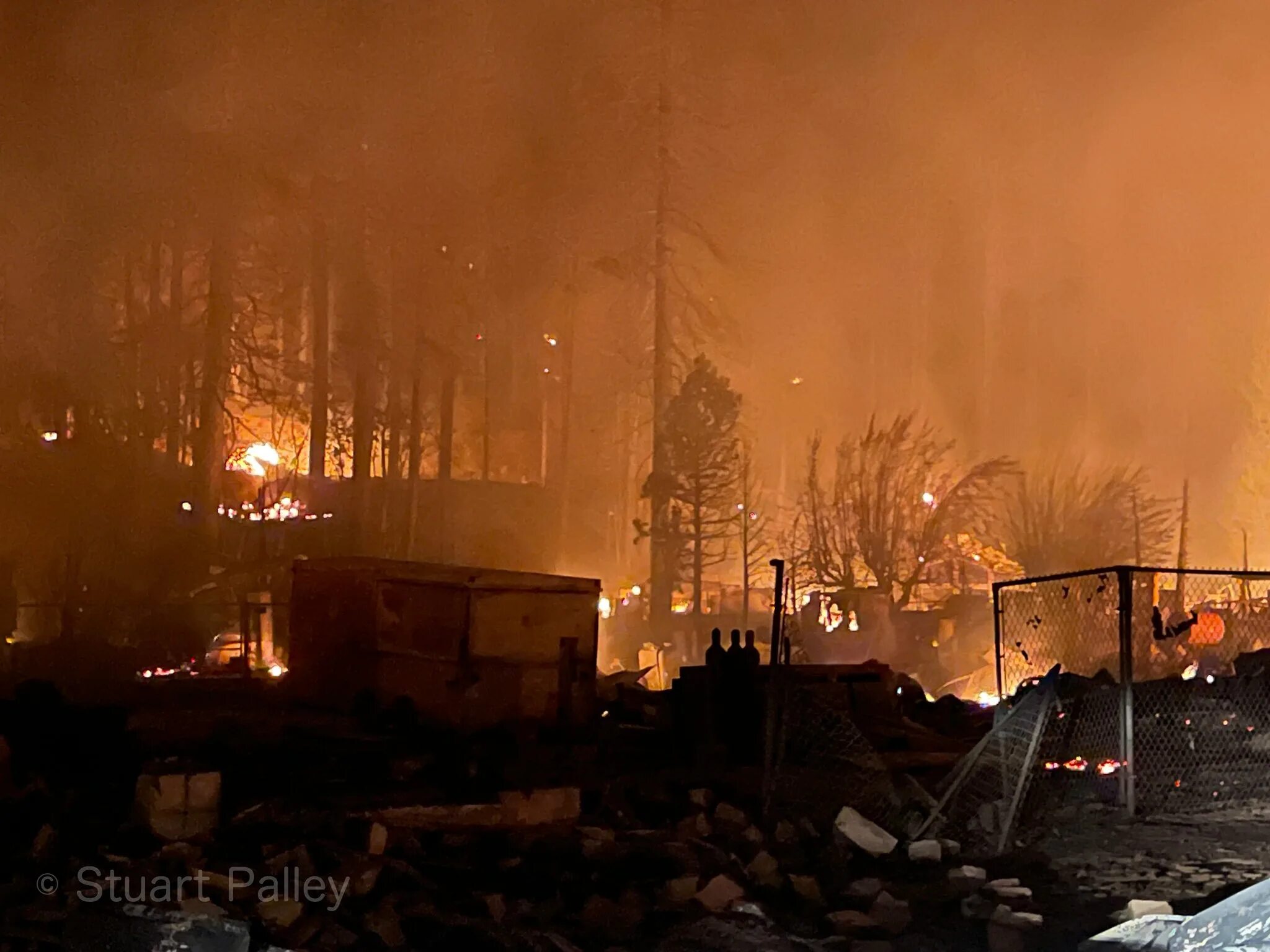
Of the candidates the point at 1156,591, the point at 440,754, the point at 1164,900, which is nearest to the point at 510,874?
the point at 440,754

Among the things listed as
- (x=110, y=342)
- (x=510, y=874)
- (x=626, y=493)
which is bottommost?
(x=510, y=874)

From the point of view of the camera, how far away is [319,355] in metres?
23.7

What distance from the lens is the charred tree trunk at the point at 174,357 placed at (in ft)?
69.3

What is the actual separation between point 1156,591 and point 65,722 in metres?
17.0

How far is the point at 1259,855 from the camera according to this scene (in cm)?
605

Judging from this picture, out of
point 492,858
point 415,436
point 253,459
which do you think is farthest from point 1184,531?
point 492,858

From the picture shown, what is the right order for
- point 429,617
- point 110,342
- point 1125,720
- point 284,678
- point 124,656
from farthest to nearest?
point 110,342, point 124,656, point 284,678, point 429,617, point 1125,720

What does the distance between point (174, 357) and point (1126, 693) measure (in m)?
20.3

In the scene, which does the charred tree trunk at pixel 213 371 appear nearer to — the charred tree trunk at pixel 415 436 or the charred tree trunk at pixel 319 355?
the charred tree trunk at pixel 319 355

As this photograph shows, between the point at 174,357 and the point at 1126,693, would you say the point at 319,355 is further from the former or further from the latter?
the point at 1126,693

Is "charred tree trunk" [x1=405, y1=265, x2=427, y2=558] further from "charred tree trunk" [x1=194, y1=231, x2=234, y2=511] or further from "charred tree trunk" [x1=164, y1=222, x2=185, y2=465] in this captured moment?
"charred tree trunk" [x1=164, y1=222, x2=185, y2=465]

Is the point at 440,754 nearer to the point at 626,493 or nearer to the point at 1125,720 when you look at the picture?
the point at 1125,720

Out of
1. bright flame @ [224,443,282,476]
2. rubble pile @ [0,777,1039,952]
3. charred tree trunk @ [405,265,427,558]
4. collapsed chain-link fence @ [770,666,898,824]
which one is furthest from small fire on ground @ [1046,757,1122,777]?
charred tree trunk @ [405,265,427,558]

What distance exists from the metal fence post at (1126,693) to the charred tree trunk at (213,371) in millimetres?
19160
